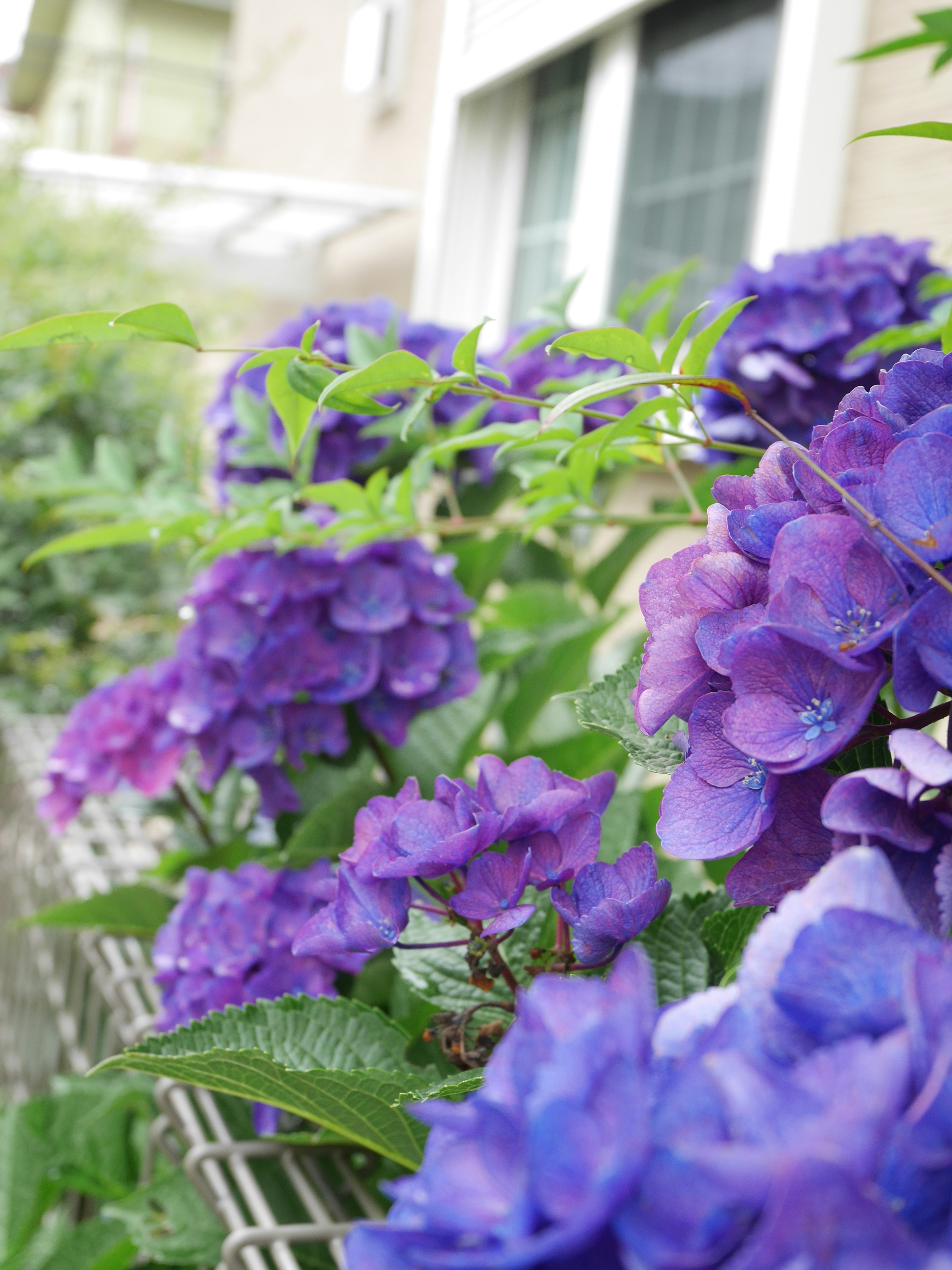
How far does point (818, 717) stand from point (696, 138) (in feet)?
10.6

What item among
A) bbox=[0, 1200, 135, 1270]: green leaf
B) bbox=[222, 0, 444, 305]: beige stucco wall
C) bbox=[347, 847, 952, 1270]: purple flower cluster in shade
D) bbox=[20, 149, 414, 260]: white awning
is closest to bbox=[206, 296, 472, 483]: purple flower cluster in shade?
bbox=[0, 1200, 135, 1270]: green leaf

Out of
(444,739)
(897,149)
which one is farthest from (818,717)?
(897,149)

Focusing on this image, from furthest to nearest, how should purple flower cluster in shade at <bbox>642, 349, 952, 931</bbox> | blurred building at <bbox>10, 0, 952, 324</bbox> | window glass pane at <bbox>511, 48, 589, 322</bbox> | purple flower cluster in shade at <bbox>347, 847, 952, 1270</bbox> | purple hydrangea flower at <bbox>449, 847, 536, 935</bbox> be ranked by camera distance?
window glass pane at <bbox>511, 48, 589, 322</bbox>
blurred building at <bbox>10, 0, 952, 324</bbox>
purple hydrangea flower at <bbox>449, 847, 536, 935</bbox>
purple flower cluster in shade at <bbox>642, 349, 952, 931</bbox>
purple flower cluster in shade at <bbox>347, 847, 952, 1270</bbox>

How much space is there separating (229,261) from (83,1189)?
7.33 metres

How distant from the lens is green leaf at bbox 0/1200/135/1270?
860 millimetres

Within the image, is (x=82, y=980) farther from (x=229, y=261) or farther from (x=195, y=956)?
(x=229, y=261)

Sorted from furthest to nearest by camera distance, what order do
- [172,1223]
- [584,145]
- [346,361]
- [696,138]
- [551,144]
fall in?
[551,144]
[584,145]
[696,138]
[346,361]
[172,1223]

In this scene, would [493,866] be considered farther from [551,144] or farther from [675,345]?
[551,144]

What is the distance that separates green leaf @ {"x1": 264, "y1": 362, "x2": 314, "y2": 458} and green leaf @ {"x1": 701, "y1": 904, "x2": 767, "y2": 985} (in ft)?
0.90

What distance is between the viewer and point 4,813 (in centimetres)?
181

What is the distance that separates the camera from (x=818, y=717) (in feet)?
0.97

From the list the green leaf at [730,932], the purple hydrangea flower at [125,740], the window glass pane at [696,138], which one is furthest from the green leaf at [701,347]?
the window glass pane at [696,138]

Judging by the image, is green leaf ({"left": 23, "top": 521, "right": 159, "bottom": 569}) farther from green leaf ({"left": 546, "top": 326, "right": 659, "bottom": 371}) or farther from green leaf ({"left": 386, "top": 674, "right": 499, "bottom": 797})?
green leaf ({"left": 546, "top": 326, "right": 659, "bottom": 371})

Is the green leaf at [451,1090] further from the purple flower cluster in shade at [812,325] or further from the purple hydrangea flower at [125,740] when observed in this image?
the purple flower cluster in shade at [812,325]
